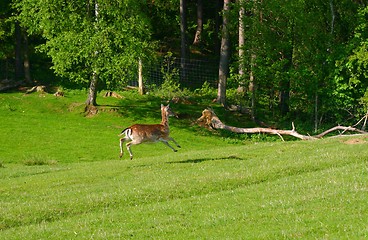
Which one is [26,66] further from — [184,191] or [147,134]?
[184,191]

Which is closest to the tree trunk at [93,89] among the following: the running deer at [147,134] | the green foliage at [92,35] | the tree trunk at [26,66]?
the green foliage at [92,35]

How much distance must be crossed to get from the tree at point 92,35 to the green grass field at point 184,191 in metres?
6.29

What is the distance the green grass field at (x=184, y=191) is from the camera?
54.2ft

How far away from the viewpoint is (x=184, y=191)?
22.0 m

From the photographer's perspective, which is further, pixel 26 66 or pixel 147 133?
pixel 26 66

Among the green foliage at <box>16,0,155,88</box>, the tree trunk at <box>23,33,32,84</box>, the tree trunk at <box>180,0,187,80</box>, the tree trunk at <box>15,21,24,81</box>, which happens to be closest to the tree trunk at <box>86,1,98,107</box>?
the green foliage at <box>16,0,155,88</box>

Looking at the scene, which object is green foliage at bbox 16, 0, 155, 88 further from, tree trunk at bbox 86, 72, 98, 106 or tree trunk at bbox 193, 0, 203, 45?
tree trunk at bbox 193, 0, 203, 45

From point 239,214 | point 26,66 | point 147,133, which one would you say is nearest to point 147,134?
point 147,133

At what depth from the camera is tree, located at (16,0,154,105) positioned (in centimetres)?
4531

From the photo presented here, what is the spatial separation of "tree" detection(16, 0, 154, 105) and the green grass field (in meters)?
6.29

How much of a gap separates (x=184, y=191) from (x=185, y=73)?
3671 cm

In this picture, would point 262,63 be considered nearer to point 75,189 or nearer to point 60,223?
point 75,189

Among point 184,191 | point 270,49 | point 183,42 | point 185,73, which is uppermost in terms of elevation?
point 183,42

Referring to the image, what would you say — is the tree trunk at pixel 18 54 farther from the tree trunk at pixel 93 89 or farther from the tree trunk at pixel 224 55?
the tree trunk at pixel 224 55
